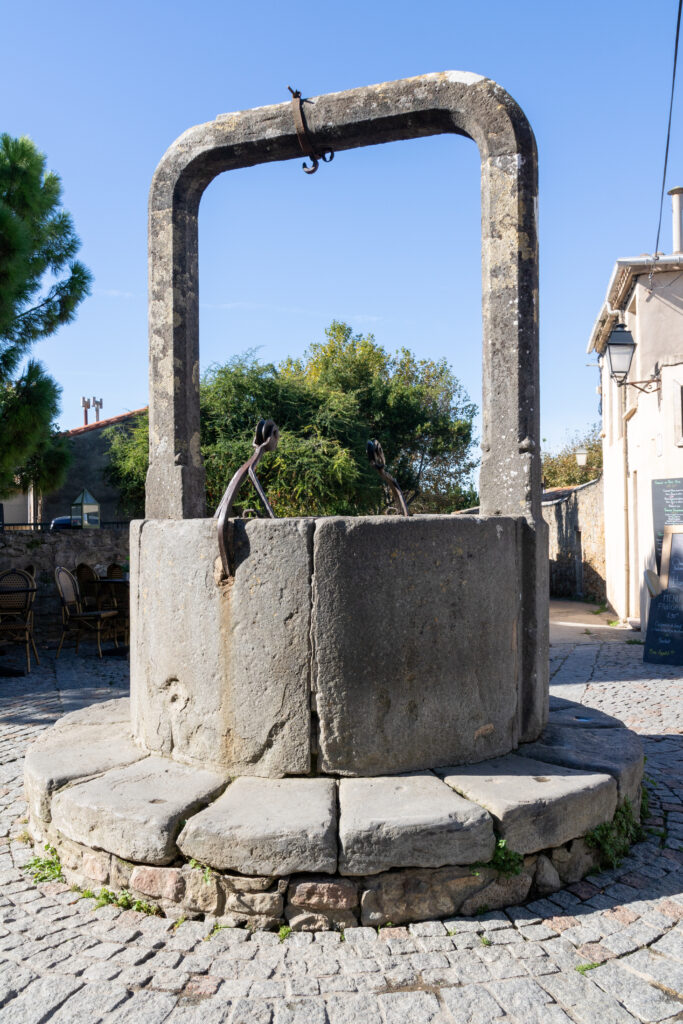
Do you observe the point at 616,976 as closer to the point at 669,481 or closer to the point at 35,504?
the point at 669,481

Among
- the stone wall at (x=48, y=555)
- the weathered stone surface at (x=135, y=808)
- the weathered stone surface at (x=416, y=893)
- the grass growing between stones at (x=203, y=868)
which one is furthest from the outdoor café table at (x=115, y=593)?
the weathered stone surface at (x=416, y=893)

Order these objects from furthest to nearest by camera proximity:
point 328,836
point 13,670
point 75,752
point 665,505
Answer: point 665,505 → point 13,670 → point 75,752 → point 328,836

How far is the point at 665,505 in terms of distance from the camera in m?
9.42

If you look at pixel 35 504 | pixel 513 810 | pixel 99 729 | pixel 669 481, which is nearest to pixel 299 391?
pixel 35 504

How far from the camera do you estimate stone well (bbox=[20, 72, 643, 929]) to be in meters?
2.79

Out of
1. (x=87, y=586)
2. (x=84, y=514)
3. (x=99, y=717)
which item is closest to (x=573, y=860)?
(x=99, y=717)

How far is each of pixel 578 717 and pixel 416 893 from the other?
6.17 feet

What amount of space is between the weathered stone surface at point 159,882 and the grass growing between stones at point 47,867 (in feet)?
1.58

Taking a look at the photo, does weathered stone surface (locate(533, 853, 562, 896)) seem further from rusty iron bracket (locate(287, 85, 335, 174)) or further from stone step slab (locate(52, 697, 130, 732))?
rusty iron bracket (locate(287, 85, 335, 174))

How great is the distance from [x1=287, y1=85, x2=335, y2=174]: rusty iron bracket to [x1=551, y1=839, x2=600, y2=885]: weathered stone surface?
363 centimetres

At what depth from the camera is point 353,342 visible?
98.5 ft

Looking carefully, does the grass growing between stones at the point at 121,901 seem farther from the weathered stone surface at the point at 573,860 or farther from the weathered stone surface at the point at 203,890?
the weathered stone surface at the point at 573,860

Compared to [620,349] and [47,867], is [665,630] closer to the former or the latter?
[620,349]

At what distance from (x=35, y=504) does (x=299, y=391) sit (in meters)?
9.46
